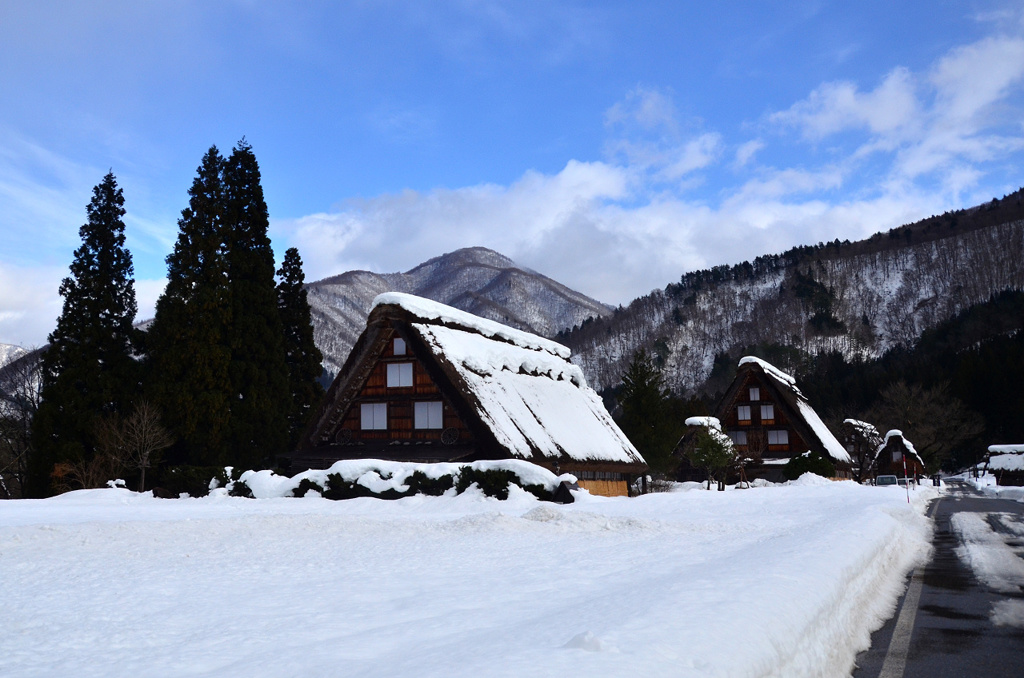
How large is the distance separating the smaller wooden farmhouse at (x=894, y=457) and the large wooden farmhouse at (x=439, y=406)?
45675 millimetres

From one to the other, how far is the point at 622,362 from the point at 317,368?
131 meters

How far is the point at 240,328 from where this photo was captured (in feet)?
123

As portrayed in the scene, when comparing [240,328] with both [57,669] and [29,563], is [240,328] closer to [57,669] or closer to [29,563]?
[29,563]

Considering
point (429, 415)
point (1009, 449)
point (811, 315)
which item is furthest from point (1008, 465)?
point (811, 315)

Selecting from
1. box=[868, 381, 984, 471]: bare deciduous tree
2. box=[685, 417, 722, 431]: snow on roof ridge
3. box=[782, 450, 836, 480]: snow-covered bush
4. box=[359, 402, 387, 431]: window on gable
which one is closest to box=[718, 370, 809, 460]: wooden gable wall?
box=[782, 450, 836, 480]: snow-covered bush

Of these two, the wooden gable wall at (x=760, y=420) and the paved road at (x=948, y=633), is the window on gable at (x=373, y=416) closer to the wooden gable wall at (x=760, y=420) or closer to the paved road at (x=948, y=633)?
the paved road at (x=948, y=633)

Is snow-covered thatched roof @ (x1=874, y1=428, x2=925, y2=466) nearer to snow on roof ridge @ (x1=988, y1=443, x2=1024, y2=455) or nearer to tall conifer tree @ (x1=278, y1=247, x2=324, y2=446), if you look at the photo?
snow on roof ridge @ (x1=988, y1=443, x2=1024, y2=455)

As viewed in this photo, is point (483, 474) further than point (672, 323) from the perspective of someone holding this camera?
No

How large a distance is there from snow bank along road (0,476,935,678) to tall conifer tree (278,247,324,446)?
1068 inches

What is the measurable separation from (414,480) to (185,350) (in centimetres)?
1685

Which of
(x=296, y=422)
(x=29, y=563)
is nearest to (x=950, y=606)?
(x=29, y=563)

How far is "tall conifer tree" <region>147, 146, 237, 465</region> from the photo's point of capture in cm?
3469

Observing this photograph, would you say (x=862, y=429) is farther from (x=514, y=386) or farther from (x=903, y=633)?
(x=903, y=633)

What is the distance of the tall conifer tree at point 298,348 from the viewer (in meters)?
41.9
